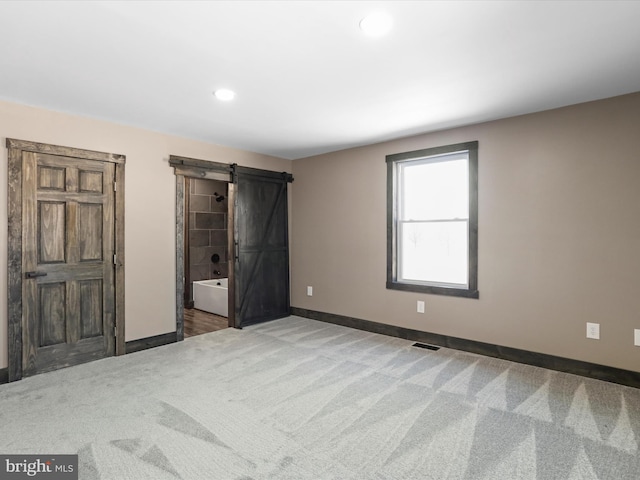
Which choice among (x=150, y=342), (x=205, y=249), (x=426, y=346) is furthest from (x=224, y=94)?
(x=205, y=249)

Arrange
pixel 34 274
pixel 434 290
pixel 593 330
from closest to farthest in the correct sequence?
pixel 593 330
pixel 34 274
pixel 434 290

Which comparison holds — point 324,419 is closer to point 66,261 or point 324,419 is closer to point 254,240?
point 66,261

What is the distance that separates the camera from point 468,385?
3.02 meters

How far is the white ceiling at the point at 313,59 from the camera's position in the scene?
193cm

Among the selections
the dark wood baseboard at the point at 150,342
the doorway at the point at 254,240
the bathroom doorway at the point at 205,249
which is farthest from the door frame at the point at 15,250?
the bathroom doorway at the point at 205,249

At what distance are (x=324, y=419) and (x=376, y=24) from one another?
8.20ft

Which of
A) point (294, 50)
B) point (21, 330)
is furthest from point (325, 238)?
point (21, 330)

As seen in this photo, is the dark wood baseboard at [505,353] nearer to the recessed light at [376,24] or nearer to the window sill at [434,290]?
the window sill at [434,290]

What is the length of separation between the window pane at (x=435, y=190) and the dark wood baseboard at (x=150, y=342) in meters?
3.13

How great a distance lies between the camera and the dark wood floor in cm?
477

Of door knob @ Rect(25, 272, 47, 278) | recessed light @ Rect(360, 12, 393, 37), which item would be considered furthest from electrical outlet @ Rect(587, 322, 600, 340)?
door knob @ Rect(25, 272, 47, 278)

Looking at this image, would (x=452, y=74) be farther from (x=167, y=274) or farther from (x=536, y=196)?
(x=167, y=274)

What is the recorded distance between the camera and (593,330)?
317cm

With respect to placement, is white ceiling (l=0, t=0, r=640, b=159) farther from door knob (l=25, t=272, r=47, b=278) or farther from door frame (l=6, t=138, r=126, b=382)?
door knob (l=25, t=272, r=47, b=278)
